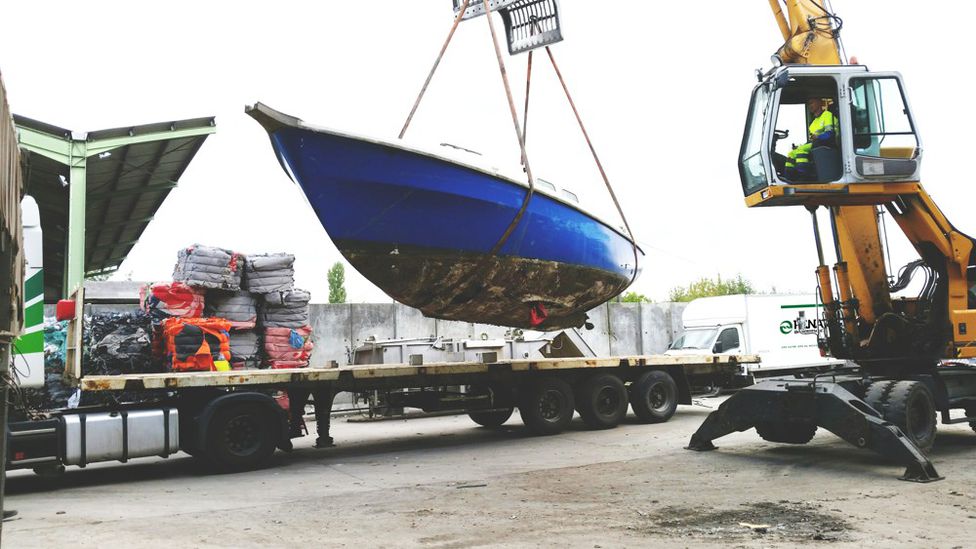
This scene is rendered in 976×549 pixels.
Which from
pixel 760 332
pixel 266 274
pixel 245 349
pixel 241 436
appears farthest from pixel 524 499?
pixel 760 332

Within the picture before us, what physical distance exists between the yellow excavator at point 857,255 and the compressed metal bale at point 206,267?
573cm

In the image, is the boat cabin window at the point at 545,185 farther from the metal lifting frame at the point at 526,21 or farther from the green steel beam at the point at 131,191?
the green steel beam at the point at 131,191

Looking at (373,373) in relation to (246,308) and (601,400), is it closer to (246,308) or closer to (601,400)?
(246,308)

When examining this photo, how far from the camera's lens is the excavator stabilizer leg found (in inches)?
266

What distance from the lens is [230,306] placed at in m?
9.23

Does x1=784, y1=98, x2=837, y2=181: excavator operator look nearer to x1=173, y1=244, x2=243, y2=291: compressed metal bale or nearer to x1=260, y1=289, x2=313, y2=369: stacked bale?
x1=260, y1=289, x2=313, y2=369: stacked bale

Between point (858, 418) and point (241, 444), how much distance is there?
6182 millimetres

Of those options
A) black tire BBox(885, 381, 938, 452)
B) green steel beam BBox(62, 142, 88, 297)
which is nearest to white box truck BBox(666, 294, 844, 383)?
black tire BBox(885, 381, 938, 452)

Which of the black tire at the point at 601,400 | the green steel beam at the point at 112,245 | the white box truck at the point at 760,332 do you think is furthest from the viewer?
the green steel beam at the point at 112,245

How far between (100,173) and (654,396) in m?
11.3

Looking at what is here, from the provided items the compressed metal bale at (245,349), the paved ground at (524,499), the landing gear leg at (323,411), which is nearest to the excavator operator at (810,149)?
the paved ground at (524,499)

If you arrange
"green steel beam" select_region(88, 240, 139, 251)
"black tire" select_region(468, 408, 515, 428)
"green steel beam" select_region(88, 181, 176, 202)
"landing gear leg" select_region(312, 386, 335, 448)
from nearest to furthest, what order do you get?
1. "landing gear leg" select_region(312, 386, 335, 448)
2. "black tire" select_region(468, 408, 515, 428)
3. "green steel beam" select_region(88, 181, 176, 202)
4. "green steel beam" select_region(88, 240, 139, 251)

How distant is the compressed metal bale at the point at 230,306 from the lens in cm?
922

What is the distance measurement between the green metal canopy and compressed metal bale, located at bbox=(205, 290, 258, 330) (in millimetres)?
3769
